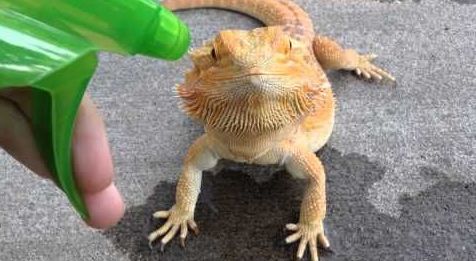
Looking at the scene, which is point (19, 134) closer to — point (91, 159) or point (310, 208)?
point (91, 159)

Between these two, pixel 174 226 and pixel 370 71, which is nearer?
pixel 174 226

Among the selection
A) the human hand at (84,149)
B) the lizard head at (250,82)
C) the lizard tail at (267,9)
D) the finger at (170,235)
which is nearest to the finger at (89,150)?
the human hand at (84,149)

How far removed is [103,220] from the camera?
881 millimetres

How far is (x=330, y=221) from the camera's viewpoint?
1.28 m

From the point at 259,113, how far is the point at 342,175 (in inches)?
12.3

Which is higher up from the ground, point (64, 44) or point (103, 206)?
point (64, 44)

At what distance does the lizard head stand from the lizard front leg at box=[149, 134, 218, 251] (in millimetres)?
92

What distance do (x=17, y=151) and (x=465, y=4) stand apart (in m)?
1.21

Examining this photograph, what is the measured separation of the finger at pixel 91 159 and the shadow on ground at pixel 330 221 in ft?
1.33

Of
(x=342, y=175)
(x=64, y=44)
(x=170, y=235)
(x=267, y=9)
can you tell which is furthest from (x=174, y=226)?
(x=64, y=44)

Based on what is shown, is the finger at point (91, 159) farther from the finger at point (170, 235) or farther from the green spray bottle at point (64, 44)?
the finger at point (170, 235)

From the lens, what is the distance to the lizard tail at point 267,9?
→ 1.54 metres

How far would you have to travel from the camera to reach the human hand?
30.2 inches

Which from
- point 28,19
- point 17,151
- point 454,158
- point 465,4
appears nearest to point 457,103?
point 454,158
